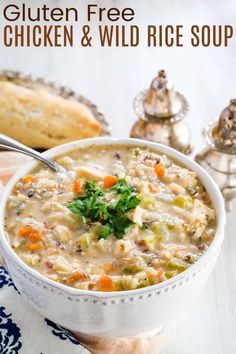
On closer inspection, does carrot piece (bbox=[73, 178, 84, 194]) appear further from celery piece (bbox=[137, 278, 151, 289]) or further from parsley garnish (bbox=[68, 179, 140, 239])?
celery piece (bbox=[137, 278, 151, 289])

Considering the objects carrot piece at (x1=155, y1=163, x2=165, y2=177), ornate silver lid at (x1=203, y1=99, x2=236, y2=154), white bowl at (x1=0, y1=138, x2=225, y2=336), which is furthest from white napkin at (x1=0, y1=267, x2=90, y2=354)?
ornate silver lid at (x1=203, y1=99, x2=236, y2=154)

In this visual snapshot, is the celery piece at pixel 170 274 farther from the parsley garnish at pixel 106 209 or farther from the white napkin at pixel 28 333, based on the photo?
the white napkin at pixel 28 333

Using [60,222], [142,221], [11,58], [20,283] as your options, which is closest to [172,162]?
[142,221]

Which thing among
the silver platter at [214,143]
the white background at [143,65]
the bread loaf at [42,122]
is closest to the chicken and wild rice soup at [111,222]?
the silver platter at [214,143]

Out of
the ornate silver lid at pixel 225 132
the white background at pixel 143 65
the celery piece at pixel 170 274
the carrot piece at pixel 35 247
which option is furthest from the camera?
the white background at pixel 143 65

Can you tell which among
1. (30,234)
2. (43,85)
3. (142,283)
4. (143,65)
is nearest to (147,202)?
(142,283)

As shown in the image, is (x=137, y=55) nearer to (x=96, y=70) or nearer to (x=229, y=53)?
(x=96, y=70)

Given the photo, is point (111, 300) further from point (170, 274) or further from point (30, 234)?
point (30, 234)
